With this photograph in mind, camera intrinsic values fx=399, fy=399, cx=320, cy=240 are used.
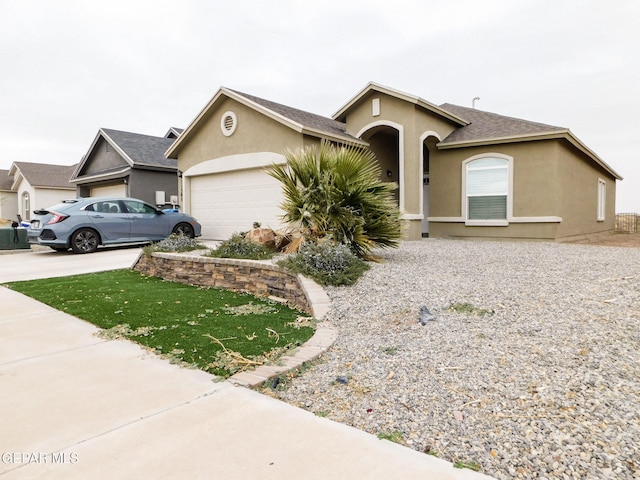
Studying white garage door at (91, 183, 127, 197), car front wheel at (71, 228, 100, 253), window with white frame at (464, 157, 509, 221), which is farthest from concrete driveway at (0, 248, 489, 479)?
white garage door at (91, 183, 127, 197)

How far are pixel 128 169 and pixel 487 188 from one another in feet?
48.4

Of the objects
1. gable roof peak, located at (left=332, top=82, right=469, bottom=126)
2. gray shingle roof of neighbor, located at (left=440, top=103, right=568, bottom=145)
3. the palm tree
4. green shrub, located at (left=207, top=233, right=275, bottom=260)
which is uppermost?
gable roof peak, located at (left=332, top=82, right=469, bottom=126)

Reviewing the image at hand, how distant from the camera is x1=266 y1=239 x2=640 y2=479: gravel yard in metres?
2.12

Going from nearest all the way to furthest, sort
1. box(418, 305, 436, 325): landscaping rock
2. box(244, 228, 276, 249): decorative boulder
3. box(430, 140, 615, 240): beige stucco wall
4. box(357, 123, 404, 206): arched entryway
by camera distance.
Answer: box(418, 305, 436, 325): landscaping rock, box(244, 228, 276, 249): decorative boulder, box(430, 140, 615, 240): beige stucco wall, box(357, 123, 404, 206): arched entryway

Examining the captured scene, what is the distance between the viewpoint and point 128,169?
696 inches

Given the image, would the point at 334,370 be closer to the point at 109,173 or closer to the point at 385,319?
the point at 385,319

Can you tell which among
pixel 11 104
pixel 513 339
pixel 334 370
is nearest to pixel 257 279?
pixel 334 370

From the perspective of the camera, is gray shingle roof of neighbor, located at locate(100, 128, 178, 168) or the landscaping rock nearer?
the landscaping rock

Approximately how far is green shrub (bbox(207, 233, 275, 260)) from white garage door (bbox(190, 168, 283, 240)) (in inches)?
170

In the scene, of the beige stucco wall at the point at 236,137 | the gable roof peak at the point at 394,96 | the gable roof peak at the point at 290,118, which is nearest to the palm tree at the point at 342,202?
the gable roof peak at the point at 290,118

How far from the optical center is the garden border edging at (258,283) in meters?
3.24

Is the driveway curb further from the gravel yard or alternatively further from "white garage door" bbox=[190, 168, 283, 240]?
"white garage door" bbox=[190, 168, 283, 240]

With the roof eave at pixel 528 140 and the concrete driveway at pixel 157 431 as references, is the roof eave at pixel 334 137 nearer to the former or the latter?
the roof eave at pixel 528 140

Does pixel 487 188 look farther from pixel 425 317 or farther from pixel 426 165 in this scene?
pixel 425 317
